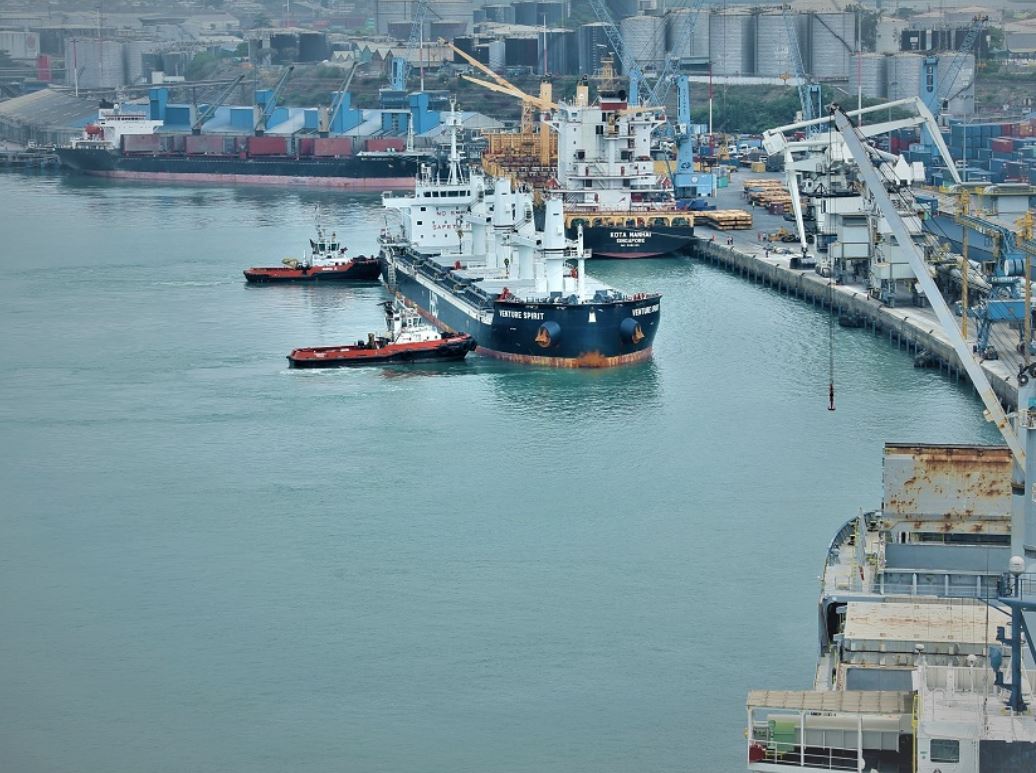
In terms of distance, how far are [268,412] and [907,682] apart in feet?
42.6

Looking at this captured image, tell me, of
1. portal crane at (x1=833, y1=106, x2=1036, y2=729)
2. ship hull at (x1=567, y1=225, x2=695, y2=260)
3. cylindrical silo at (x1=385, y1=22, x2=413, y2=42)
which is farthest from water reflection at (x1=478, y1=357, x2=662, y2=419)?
cylindrical silo at (x1=385, y1=22, x2=413, y2=42)

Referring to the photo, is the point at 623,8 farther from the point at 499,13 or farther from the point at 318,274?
the point at 318,274

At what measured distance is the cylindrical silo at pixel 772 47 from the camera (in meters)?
68.9

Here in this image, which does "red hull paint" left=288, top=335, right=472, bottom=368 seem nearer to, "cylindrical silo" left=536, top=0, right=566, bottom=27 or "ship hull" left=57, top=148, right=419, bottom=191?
"ship hull" left=57, top=148, right=419, bottom=191

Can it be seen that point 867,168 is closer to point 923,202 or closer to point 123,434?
point 123,434

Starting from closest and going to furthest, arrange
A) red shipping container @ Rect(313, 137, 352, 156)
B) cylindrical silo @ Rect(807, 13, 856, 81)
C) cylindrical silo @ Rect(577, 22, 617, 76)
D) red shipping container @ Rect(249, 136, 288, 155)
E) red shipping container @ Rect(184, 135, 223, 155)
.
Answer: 1. red shipping container @ Rect(313, 137, 352, 156)
2. red shipping container @ Rect(249, 136, 288, 155)
3. red shipping container @ Rect(184, 135, 223, 155)
4. cylindrical silo @ Rect(807, 13, 856, 81)
5. cylindrical silo @ Rect(577, 22, 617, 76)

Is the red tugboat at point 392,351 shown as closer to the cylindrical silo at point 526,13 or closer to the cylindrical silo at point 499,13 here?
the cylindrical silo at point 526,13

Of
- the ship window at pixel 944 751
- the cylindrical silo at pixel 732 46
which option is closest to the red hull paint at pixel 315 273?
the ship window at pixel 944 751

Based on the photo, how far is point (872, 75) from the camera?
64562mm

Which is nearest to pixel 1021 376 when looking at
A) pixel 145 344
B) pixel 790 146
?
pixel 145 344

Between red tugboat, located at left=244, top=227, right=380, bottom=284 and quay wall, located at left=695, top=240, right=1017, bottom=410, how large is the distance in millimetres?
5612

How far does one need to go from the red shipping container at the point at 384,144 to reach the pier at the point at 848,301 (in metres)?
19.7

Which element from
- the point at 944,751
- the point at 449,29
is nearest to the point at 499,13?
the point at 449,29

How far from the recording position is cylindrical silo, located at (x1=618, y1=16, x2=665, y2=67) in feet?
240
